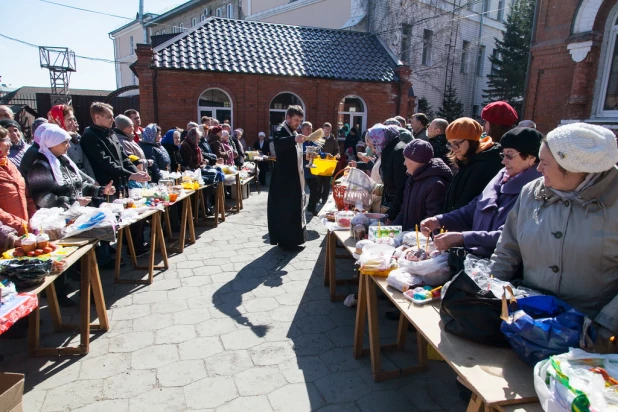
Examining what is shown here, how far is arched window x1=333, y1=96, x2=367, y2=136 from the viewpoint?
14.5 meters

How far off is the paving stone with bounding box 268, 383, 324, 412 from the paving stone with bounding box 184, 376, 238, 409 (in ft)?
0.93

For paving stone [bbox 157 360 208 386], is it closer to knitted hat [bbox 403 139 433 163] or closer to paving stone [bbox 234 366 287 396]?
paving stone [bbox 234 366 287 396]

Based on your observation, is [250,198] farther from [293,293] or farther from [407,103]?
[407,103]

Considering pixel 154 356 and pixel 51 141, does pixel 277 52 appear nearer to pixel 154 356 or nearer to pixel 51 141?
pixel 51 141

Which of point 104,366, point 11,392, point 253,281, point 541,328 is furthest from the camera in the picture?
point 253,281

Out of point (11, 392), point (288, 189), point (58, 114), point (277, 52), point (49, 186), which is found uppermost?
point (277, 52)

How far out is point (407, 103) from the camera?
14.7 metres

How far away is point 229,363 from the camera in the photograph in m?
2.93

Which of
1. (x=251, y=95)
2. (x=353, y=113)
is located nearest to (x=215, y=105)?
(x=251, y=95)

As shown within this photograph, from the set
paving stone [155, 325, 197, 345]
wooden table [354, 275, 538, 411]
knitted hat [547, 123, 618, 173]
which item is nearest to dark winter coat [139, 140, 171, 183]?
paving stone [155, 325, 197, 345]

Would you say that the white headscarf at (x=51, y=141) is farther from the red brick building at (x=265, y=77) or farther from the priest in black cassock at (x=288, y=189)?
the red brick building at (x=265, y=77)

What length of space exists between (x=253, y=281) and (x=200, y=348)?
1.42 m

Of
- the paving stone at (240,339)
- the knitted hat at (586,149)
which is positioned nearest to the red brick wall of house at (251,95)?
the paving stone at (240,339)

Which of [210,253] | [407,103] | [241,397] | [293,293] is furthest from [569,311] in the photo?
[407,103]
